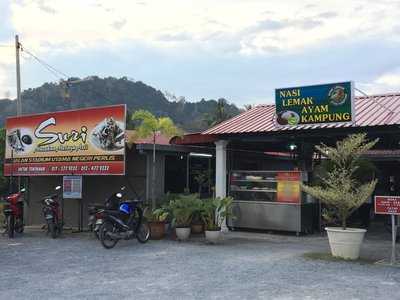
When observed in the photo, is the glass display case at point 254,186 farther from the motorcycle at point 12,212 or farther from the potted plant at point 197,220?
the motorcycle at point 12,212

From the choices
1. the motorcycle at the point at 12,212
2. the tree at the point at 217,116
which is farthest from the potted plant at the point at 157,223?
the tree at the point at 217,116

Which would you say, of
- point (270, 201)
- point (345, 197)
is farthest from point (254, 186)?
point (345, 197)

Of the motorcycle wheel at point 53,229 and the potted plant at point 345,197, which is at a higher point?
the potted plant at point 345,197

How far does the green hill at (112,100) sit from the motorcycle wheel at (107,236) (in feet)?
123

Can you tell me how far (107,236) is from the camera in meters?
12.2

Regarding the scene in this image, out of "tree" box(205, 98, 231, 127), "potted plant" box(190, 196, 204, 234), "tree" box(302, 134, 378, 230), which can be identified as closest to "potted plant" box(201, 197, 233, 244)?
"potted plant" box(190, 196, 204, 234)

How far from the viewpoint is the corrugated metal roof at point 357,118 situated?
12969 millimetres

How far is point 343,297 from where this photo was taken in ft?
23.8

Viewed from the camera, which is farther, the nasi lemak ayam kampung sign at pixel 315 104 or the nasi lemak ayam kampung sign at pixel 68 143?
the nasi lemak ayam kampung sign at pixel 68 143

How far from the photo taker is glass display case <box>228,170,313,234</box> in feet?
47.2

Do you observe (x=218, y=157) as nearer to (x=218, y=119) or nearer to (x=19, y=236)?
(x=19, y=236)

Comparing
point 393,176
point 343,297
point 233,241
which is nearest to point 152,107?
point 393,176

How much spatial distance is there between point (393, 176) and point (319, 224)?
8.48 meters

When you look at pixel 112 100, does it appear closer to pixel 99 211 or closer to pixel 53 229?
pixel 53 229
